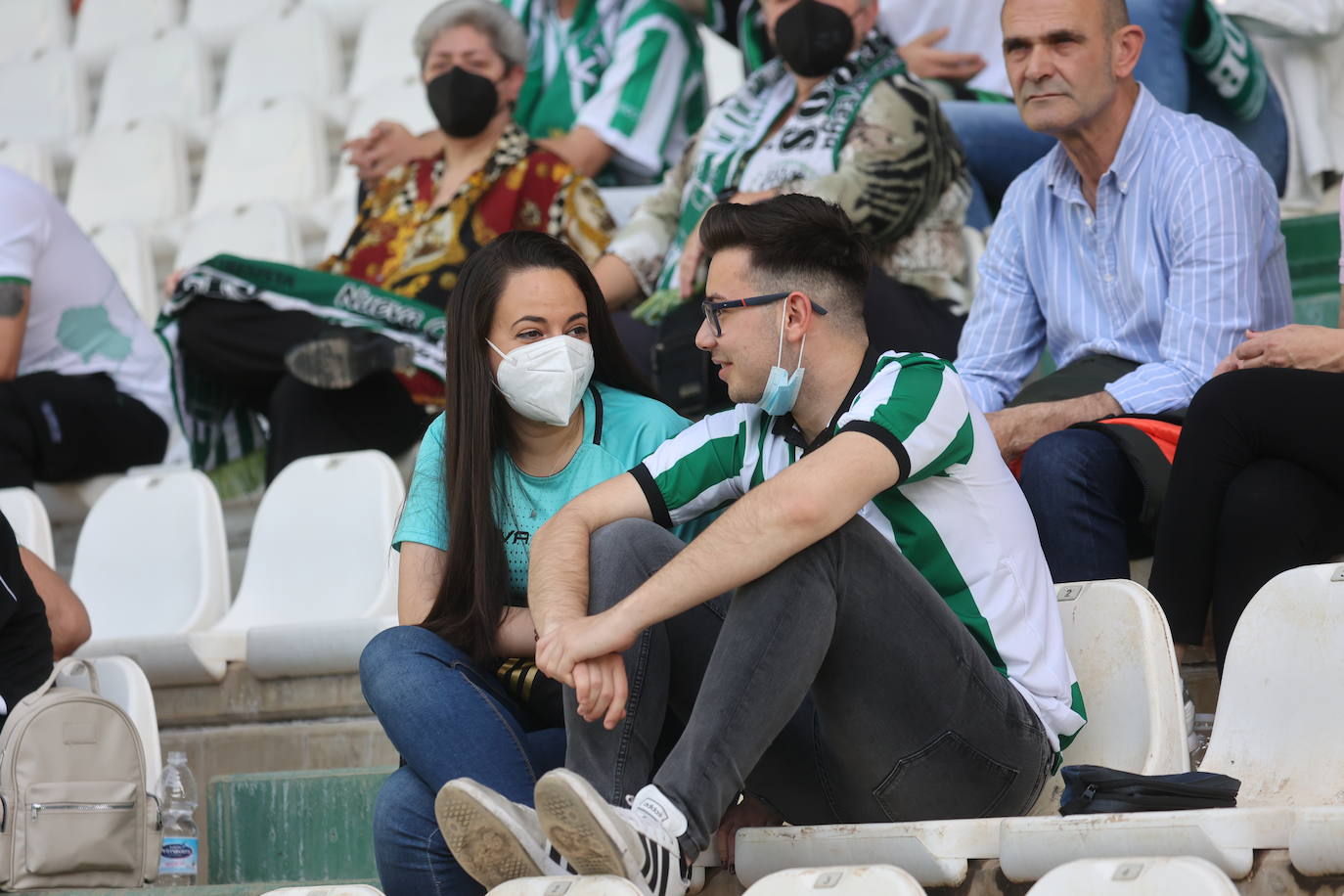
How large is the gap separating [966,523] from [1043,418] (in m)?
0.71

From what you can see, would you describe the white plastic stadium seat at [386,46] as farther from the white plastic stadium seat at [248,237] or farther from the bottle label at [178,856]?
the bottle label at [178,856]

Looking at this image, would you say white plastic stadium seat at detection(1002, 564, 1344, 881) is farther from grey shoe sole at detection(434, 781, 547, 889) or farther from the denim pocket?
grey shoe sole at detection(434, 781, 547, 889)

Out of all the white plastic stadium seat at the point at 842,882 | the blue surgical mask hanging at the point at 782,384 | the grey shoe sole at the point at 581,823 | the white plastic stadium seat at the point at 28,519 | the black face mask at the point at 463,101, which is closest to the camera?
the white plastic stadium seat at the point at 842,882

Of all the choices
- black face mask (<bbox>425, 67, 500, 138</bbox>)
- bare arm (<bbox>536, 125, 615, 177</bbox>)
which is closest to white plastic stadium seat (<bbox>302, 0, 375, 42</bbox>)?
bare arm (<bbox>536, 125, 615, 177</bbox>)

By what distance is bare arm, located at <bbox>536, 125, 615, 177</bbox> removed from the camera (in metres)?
A: 4.36

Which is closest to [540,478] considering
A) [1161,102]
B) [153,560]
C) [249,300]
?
[153,560]

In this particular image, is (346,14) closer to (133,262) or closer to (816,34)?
(133,262)

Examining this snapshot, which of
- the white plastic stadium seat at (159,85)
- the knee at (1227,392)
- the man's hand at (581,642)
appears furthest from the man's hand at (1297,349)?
the white plastic stadium seat at (159,85)

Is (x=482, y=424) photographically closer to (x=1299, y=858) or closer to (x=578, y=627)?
(x=578, y=627)

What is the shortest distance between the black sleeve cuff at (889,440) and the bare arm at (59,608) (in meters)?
1.52

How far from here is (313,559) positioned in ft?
11.2

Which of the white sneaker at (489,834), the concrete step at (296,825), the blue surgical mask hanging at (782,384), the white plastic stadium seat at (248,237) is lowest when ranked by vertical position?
the concrete step at (296,825)

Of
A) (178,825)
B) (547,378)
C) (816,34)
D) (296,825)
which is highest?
(816,34)

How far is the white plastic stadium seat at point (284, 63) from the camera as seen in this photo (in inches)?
245
